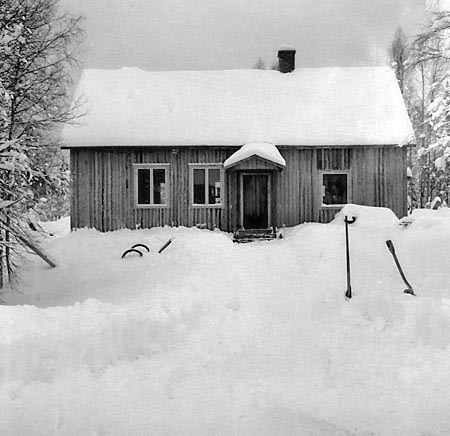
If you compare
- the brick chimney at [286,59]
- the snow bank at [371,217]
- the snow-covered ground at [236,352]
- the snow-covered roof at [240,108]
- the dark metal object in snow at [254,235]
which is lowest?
the snow-covered ground at [236,352]

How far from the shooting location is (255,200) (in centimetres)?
1759

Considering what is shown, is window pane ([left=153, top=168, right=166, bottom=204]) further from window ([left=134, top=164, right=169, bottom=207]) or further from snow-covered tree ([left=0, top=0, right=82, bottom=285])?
snow-covered tree ([left=0, top=0, right=82, bottom=285])

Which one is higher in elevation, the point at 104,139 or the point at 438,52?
the point at 438,52

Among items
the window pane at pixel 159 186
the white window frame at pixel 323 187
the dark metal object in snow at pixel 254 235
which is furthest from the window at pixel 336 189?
the window pane at pixel 159 186

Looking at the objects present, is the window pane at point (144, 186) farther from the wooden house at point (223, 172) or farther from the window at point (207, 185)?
the window at point (207, 185)

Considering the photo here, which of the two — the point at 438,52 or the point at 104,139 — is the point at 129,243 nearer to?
the point at 104,139

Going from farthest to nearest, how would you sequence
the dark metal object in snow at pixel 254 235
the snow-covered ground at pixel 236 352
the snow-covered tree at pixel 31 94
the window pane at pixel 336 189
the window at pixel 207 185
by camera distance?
1. the window pane at pixel 336 189
2. the window at pixel 207 185
3. the dark metal object in snow at pixel 254 235
4. the snow-covered tree at pixel 31 94
5. the snow-covered ground at pixel 236 352

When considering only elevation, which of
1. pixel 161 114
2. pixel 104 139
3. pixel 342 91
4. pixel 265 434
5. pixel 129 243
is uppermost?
pixel 342 91

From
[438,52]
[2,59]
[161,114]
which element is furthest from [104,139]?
[438,52]

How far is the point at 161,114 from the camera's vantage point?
59.6 ft

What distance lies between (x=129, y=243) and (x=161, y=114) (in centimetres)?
620

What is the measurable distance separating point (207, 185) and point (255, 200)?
1964mm

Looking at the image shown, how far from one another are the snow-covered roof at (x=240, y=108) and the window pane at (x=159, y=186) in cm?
117

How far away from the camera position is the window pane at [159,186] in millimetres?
17516
